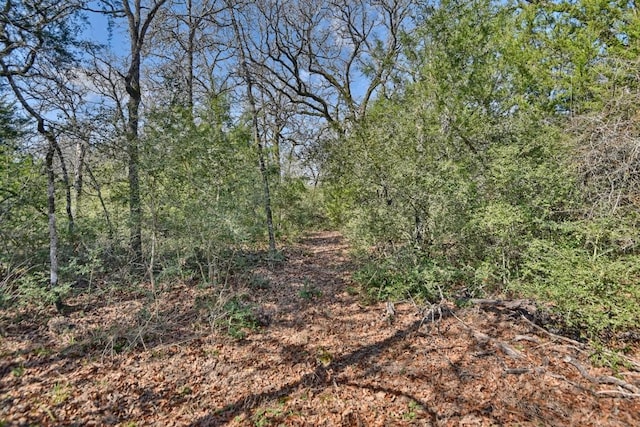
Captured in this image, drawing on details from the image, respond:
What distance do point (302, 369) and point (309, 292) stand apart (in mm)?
2053

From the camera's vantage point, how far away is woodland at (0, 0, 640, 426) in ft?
10.3

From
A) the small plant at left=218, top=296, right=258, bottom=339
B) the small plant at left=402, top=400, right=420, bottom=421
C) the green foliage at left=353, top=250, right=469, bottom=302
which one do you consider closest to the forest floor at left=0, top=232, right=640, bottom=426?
the small plant at left=402, top=400, right=420, bottom=421

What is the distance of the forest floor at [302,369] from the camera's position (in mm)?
2842

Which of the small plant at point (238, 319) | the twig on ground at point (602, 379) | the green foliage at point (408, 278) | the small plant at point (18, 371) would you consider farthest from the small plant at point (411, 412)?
the small plant at point (18, 371)

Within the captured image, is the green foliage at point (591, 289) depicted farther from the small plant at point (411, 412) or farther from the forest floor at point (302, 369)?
the small plant at point (411, 412)

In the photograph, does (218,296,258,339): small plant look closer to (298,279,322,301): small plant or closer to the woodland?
the woodland

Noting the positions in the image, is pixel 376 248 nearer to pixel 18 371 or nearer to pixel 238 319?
pixel 238 319

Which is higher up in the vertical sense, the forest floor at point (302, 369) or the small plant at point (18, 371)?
the small plant at point (18, 371)

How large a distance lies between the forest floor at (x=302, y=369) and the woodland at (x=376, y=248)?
0.08 ft

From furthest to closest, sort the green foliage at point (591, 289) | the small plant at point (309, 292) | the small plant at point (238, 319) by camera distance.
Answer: the small plant at point (309, 292), the small plant at point (238, 319), the green foliage at point (591, 289)

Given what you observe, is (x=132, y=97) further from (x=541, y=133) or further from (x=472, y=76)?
(x=541, y=133)

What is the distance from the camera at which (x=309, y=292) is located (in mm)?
A: 5605

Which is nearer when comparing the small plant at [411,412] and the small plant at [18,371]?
the small plant at [411,412]

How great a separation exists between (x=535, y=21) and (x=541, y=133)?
10.3ft
